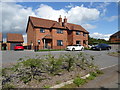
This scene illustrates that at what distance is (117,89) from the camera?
11.6 feet

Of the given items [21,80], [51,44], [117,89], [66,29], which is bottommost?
[117,89]

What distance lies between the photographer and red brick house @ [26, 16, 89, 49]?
23.8 m

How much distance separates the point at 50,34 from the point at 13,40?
536 inches

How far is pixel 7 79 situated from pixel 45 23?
23.7m

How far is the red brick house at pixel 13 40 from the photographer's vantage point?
29.7m

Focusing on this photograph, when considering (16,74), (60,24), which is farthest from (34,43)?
(16,74)

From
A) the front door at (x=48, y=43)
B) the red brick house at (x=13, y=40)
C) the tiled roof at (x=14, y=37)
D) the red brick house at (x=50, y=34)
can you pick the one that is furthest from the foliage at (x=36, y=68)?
the tiled roof at (x=14, y=37)

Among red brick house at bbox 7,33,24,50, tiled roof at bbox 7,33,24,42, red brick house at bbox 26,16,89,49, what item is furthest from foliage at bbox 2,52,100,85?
tiled roof at bbox 7,33,24,42

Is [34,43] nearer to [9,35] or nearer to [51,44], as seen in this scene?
[51,44]

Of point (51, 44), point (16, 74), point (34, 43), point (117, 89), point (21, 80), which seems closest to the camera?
point (117, 89)

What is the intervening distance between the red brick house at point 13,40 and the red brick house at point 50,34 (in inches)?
282

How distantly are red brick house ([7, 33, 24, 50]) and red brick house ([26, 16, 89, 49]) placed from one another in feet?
23.5

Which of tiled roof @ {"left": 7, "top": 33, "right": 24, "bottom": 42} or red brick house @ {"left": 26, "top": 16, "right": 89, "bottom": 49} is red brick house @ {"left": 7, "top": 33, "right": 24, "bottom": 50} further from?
red brick house @ {"left": 26, "top": 16, "right": 89, "bottom": 49}

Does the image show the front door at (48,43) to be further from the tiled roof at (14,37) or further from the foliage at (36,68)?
the foliage at (36,68)
